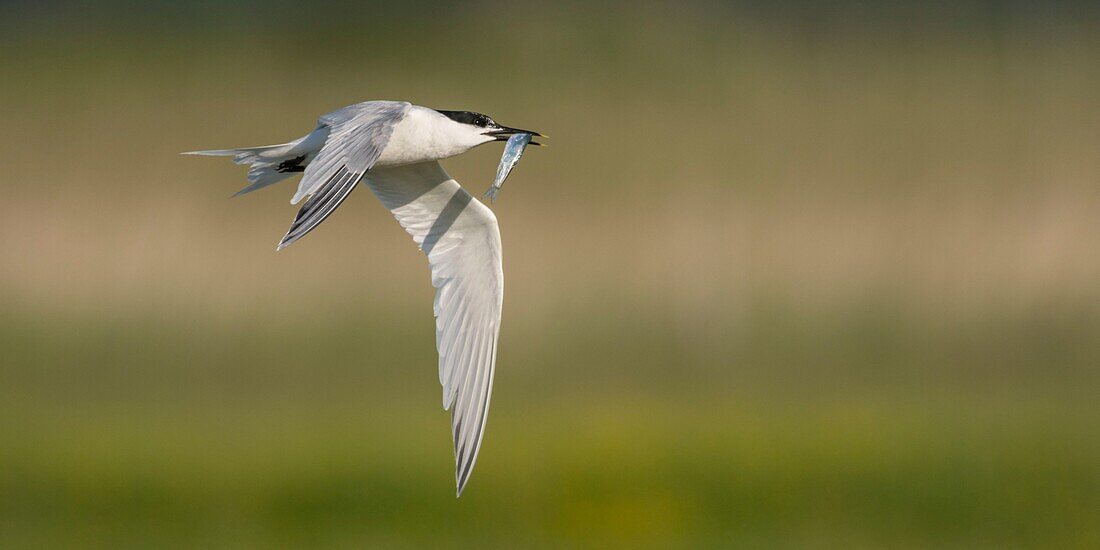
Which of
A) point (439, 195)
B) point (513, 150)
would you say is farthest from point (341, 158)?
point (439, 195)

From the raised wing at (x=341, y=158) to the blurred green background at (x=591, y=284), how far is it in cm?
472

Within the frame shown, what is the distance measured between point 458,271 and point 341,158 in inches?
48.9

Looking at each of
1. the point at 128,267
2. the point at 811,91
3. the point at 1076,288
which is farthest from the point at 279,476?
the point at 811,91

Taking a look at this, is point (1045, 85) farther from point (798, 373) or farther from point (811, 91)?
point (798, 373)

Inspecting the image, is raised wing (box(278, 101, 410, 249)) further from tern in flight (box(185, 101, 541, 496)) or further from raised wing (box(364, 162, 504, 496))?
raised wing (box(364, 162, 504, 496))

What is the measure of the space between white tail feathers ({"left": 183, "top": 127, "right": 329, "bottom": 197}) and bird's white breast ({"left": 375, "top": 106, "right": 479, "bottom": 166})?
0.21 meters

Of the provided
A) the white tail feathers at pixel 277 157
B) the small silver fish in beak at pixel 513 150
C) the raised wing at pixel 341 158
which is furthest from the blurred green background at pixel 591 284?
the raised wing at pixel 341 158

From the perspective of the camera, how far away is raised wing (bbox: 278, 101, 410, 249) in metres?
4.38

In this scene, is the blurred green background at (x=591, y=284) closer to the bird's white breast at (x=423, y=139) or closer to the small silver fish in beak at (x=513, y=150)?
the small silver fish in beak at (x=513, y=150)

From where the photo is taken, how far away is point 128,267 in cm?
1373

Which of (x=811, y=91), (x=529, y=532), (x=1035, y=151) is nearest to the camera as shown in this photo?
(x=529, y=532)

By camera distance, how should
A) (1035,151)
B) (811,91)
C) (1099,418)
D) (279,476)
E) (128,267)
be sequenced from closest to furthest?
(279,476)
(1099,418)
(128,267)
(1035,151)
(811,91)

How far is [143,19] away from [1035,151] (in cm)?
910

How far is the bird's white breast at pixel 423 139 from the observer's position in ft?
16.8
